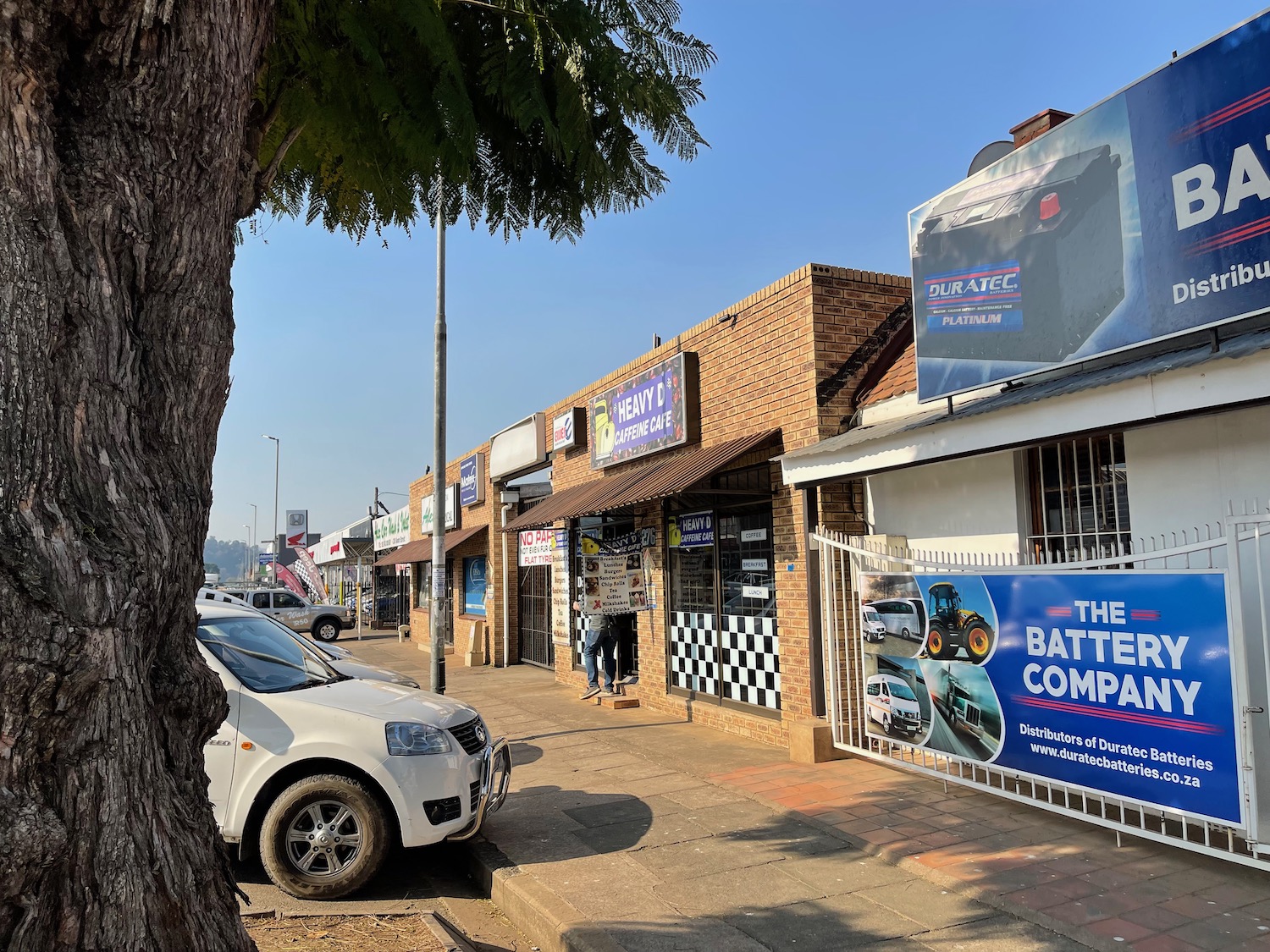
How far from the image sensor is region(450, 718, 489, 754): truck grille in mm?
6074

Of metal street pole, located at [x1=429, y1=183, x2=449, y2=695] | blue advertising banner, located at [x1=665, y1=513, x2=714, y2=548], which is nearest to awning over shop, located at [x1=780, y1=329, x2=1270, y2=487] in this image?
blue advertising banner, located at [x1=665, y1=513, x2=714, y2=548]

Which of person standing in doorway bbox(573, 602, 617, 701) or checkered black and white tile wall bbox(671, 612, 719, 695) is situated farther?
person standing in doorway bbox(573, 602, 617, 701)

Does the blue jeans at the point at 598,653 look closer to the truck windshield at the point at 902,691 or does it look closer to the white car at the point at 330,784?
the truck windshield at the point at 902,691

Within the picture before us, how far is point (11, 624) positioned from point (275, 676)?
14.3 ft

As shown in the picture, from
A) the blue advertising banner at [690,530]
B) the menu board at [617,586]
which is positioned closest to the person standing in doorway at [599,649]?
the menu board at [617,586]

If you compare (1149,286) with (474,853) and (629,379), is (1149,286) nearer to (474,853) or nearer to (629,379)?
(474,853)

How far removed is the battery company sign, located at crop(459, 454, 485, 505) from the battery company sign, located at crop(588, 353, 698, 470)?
6.64m

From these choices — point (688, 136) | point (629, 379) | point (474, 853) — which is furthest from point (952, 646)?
point (629, 379)

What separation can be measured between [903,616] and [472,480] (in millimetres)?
15093

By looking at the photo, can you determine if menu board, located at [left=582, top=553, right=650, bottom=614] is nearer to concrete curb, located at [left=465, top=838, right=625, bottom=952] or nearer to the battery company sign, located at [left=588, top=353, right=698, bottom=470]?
the battery company sign, located at [left=588, top=353, right=698, bottom=470]

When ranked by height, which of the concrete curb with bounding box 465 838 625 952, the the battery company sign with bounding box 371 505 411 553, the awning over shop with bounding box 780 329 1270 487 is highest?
the the battery company sign with bounding box 371 505 411 553

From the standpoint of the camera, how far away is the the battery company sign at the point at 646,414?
35.6 feet

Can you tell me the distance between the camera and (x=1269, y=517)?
4.69 meters

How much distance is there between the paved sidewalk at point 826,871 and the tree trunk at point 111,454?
104 inches
